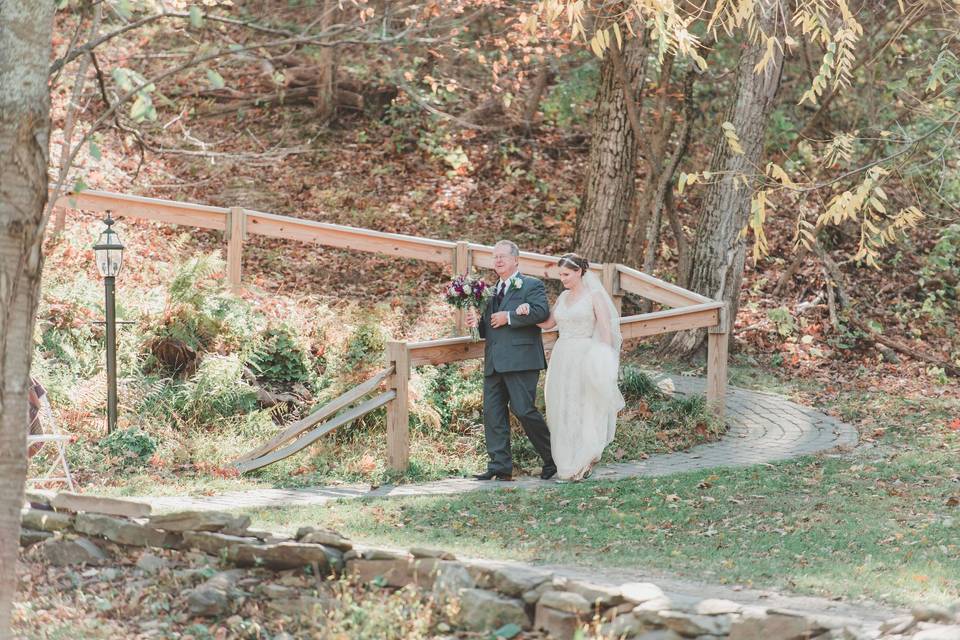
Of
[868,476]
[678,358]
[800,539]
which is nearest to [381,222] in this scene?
[678,358]

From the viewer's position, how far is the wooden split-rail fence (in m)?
9.39

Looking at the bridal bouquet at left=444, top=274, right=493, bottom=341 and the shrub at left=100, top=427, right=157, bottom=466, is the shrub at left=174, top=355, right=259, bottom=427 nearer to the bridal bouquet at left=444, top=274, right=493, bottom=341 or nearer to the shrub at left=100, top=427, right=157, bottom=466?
the shrub at left=100, top=427, right=157, bottom=466

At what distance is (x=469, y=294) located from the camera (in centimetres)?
964

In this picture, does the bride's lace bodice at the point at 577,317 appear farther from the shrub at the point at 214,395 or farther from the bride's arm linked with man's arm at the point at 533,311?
the shrub at the point at 214,395

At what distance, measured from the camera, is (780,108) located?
19.1 metres

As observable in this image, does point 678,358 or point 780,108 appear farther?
point 780,108

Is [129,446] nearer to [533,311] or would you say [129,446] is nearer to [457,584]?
[533,311]

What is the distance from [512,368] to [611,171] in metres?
6.62

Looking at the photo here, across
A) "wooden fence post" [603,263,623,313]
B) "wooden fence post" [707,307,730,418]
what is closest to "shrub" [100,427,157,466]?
"wooden fence post" [603,263,623,313]

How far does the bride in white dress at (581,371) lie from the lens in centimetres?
946

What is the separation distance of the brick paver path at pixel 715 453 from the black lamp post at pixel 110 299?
1.99 meters

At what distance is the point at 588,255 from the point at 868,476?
701 cm

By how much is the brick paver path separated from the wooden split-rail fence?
55 centimetres

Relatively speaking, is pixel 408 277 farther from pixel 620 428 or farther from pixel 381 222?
pixel 620 428
